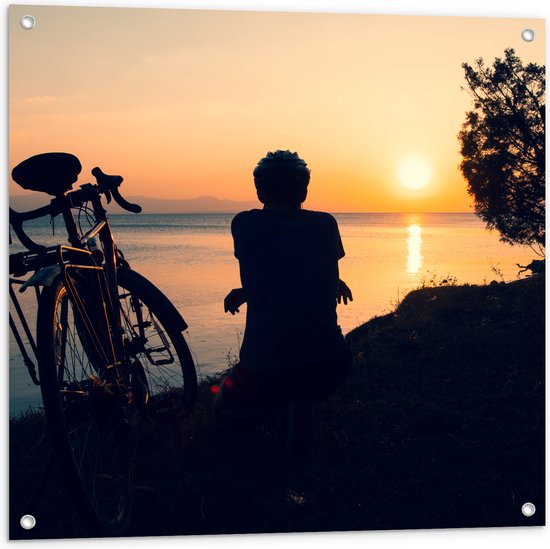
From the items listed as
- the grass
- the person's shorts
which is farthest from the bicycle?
the person's shorts

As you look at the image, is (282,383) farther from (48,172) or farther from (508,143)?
(508,143)

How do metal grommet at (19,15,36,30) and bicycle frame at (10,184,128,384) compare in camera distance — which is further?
metal grommet at (19,15,36,30)

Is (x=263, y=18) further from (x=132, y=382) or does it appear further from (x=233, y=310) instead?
(x=132, y=382)

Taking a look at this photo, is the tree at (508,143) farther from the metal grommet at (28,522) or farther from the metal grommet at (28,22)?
the metal grommet at (28,522)

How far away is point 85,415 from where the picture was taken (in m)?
3.14

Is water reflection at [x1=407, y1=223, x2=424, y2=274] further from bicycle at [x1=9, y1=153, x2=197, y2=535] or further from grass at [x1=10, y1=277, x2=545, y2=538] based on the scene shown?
bicycle at [x1=9, y1=153, x2=197, y2=535]

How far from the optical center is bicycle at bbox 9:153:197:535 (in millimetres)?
2777

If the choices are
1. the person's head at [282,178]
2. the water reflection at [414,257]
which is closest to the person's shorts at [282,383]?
the person's head at [282,178]

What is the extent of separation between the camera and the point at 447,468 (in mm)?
3701

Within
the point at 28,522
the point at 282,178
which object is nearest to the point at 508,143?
the point at 282,178

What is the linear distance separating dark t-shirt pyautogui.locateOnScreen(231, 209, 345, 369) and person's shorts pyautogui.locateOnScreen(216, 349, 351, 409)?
5 cm

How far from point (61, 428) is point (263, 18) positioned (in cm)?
284

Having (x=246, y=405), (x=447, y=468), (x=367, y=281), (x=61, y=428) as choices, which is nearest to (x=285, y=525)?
(x=246, y=405)

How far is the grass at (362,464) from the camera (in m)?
3.45
